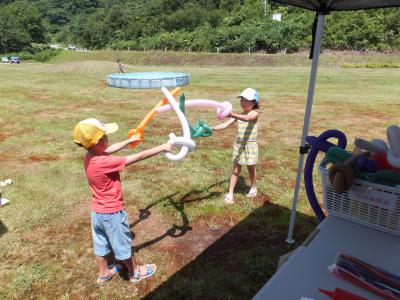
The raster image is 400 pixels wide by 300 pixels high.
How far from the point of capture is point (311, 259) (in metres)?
1.68

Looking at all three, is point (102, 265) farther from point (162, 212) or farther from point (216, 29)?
point (216, 29)

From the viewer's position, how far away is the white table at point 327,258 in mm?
1487

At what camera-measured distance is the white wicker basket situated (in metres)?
1.76

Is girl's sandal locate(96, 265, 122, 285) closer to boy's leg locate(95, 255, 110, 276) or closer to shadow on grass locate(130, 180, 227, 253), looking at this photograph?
boy's leg locate(95, 255, 110, 276)

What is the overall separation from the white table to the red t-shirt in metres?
1.70

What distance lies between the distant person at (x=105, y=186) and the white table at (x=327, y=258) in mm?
1353

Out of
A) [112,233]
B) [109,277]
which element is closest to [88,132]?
[112,233]

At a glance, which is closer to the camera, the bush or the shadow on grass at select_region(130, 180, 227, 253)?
the shadow on grass at select_region(130, 180, 227, 253)

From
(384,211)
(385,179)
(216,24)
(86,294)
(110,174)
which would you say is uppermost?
(216,24)

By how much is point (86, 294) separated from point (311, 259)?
93.1 inches

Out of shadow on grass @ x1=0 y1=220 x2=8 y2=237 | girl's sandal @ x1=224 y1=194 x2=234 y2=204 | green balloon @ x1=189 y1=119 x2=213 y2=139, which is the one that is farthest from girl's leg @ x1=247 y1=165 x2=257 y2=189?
shadow on grass @ x1=0 y1=220 x2=8 y2=237

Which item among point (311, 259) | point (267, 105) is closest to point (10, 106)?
point (267, 105)

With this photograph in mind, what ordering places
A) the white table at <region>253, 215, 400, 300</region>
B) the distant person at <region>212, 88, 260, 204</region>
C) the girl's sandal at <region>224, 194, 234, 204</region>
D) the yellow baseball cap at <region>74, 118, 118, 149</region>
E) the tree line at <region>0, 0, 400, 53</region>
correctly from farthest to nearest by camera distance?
the tree line at <region>0, 0, 400, 53</region>
the girl's sandal at <region>224, 194, 234, 204</region>
the distant person at <region>212, 88, 260, 204</region>
the yellow baseball cap at <region>74, 118, 118, 149</region>
the white table at <region>253, 215, 400, 300</region>

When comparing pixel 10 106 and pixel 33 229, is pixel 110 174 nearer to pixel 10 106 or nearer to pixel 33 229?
pixel 33 229
